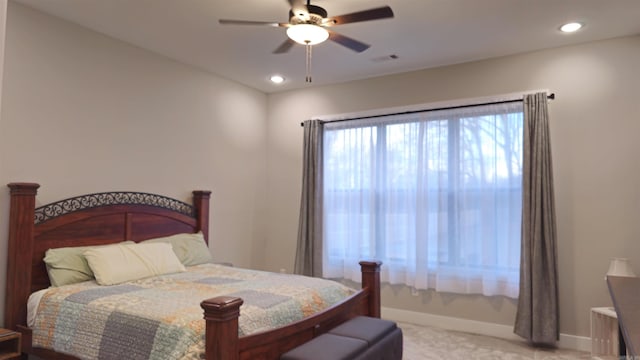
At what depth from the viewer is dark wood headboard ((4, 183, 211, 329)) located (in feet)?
10.1

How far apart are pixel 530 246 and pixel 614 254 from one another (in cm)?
66

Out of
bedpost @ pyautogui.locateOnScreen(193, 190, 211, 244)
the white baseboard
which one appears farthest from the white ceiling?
the white baseboard

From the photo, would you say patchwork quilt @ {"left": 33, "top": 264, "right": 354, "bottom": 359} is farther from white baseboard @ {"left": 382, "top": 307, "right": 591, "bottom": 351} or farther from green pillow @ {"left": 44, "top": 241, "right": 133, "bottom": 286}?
white baseboard @ {"left": 382, "top": 307, "right": 591, "bottom": 351}

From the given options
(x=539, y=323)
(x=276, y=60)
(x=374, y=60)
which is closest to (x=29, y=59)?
(x=276, y=60)

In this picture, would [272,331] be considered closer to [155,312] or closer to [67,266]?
[155,312]

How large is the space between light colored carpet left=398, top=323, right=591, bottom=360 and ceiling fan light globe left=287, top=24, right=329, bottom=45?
2.63m

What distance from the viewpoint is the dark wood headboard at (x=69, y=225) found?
10.1ft

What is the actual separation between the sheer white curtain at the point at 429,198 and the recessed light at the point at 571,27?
30.8 inches

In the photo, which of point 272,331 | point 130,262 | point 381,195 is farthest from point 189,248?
point 381,195

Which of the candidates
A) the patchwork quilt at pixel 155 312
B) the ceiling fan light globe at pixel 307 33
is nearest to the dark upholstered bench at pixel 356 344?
the patchwork quilt at pixel 155 312

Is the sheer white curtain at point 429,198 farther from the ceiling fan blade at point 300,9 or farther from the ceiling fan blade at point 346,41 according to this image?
the ceiling fan blade at point 300,9

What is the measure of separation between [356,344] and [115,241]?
2.36 metres

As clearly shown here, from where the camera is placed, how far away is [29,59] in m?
3.26

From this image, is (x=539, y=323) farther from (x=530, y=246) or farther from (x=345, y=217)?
(x=345, y=217)
